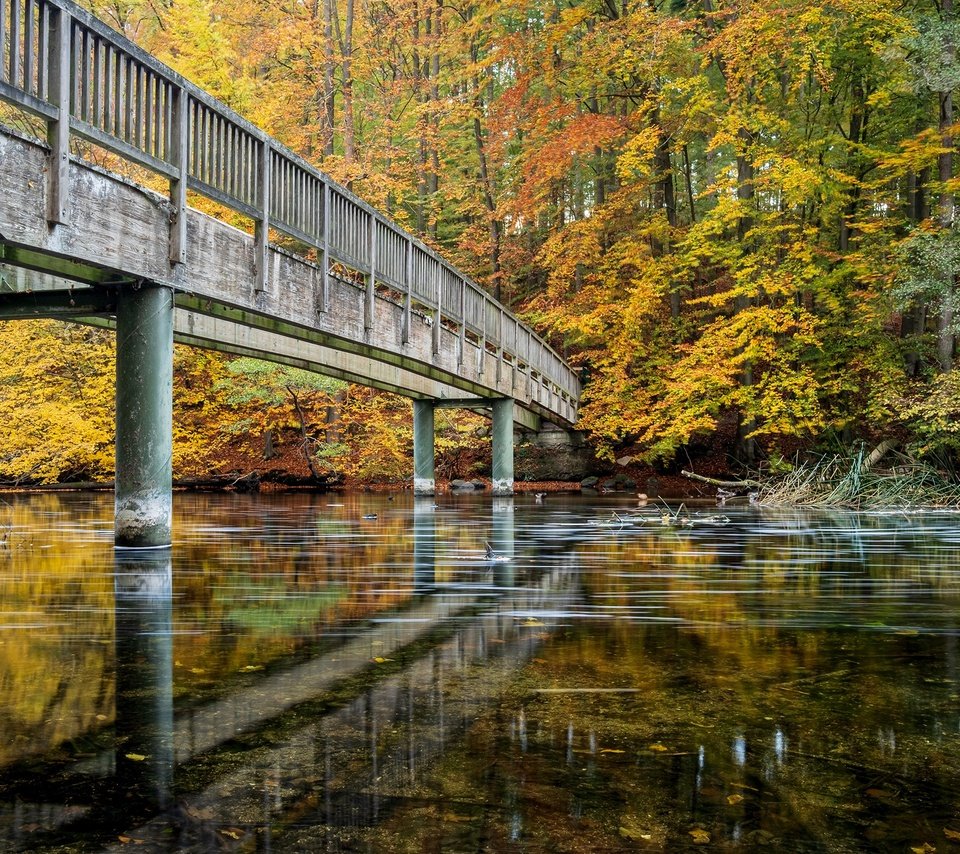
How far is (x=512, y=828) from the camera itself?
6.26ft

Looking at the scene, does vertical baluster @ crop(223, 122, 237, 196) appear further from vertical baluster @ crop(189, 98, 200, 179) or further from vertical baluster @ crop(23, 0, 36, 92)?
vertical baluster @ crop(23, 0, 36, 92)

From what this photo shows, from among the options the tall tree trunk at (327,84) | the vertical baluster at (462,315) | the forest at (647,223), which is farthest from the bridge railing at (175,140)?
the tall tree trunk at (327,84)

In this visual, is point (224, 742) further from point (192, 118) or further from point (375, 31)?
point (375, 31)

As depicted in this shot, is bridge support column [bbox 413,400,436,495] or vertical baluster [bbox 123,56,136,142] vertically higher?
vertical baluster [bbox 123,56,136,142]

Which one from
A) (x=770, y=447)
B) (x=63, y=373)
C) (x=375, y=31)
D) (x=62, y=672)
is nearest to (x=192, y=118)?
(x=62, y=672)

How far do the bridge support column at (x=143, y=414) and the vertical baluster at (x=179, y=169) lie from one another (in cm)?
46

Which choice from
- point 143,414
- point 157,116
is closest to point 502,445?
point 143,414

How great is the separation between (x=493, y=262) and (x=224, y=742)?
97.5ft

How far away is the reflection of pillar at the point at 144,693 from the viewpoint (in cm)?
217

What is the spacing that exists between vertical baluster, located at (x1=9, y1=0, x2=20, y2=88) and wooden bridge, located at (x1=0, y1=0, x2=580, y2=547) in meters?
0.02

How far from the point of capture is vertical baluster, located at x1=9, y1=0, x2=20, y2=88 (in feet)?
20.2

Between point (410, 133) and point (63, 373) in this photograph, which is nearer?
point (63, 373)

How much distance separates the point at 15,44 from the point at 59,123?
1.99 ft

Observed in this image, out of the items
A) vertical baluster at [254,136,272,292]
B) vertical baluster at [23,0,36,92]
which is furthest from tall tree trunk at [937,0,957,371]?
vertical baluster at [23,0,36,92]
